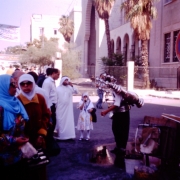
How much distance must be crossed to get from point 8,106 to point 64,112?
4.57 m

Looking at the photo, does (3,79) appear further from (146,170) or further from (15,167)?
(146,170)

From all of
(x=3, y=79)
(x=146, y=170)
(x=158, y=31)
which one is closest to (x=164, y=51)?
(x=158, y=31)

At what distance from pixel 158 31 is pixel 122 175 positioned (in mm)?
22673

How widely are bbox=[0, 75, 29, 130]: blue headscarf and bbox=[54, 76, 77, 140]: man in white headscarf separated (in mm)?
4278

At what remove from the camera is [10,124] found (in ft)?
9.54

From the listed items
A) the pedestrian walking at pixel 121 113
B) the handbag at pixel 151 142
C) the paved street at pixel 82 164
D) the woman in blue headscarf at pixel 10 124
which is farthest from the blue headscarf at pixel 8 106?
the pedestrian walking at pixel 121 113

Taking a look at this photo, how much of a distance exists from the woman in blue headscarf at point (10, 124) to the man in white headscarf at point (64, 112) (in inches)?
170

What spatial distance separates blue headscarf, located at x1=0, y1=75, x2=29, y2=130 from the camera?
2.90 meters

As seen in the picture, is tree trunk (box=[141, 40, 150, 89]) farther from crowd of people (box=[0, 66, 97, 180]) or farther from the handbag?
crowd of people (box=[0, 66, 97, 180])

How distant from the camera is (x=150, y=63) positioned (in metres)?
27.4

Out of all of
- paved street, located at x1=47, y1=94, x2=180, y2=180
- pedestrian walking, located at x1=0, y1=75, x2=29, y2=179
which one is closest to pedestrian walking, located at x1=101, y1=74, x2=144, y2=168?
paved street, located at x1=47, y1=94, x2=180, y2=180

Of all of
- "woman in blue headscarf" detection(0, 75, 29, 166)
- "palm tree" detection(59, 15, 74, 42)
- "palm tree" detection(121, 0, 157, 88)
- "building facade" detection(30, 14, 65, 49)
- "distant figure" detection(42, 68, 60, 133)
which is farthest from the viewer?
"building facade" detection(30, 14, 65, 49)

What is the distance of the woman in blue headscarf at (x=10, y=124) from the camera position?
290 cm

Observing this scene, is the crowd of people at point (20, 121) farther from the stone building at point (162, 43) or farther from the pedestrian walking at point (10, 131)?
the stone building at point (162, 43)
